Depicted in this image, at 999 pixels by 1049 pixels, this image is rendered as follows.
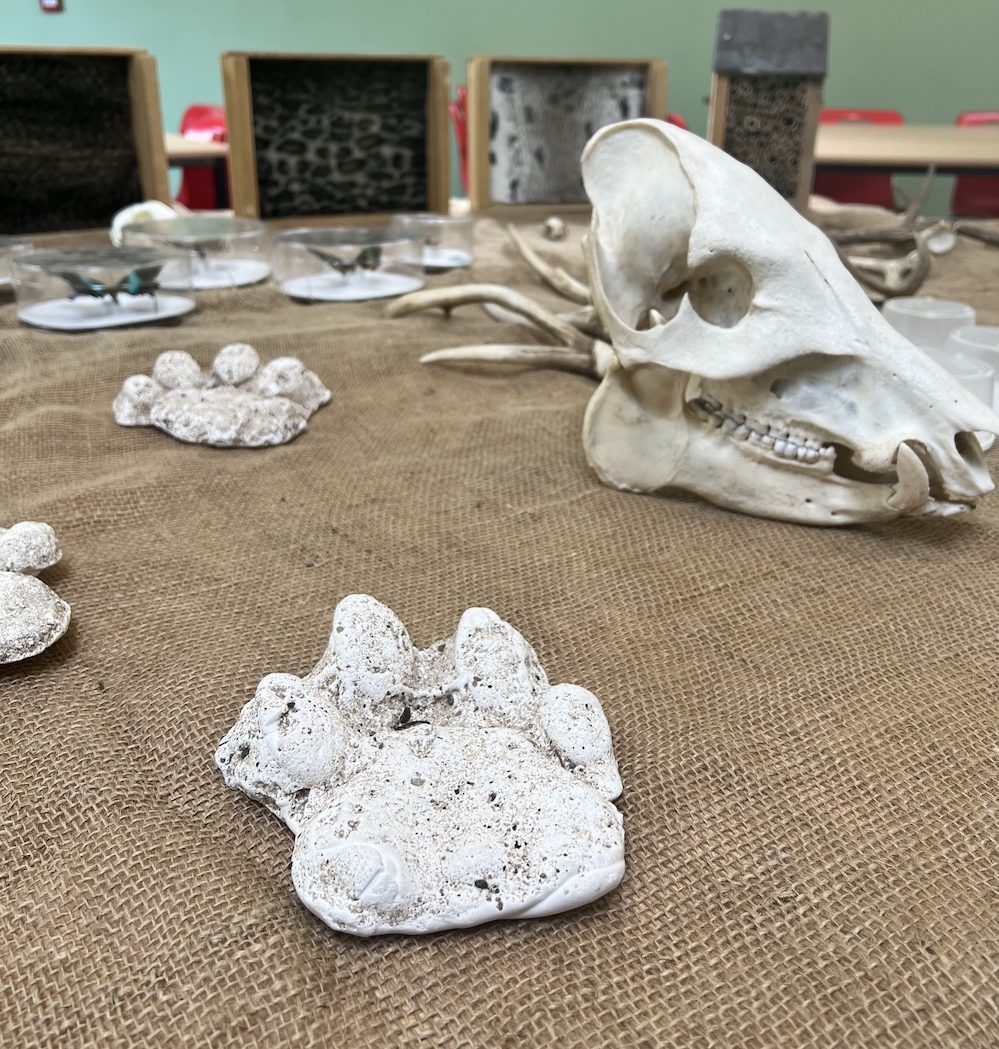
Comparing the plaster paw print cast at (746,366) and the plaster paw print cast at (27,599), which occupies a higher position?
the plaster paw print cast at (746,366)

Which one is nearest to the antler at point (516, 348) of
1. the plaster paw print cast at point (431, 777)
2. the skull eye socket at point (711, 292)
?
the skull eye socket at point (711, 292)

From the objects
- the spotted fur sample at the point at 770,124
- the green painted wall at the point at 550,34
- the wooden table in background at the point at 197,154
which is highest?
the green painted wall at the point at 550,34

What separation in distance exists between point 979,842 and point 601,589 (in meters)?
0.55

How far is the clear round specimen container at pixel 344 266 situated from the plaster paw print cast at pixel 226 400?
729 mm

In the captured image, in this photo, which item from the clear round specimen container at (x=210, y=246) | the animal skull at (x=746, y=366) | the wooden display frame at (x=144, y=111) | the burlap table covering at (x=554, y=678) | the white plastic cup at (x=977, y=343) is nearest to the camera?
the burlap table covering at (x=554, y=678)

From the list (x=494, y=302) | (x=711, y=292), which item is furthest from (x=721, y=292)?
(x=494, y=302)

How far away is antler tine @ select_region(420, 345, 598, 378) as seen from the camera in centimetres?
206

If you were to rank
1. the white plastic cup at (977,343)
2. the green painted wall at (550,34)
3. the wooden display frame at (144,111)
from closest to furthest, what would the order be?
the white plastic cup at (977,343) < the wooden display frame at (144,111) < the green painted wall at (550,34)

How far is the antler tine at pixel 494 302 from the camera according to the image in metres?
2.17

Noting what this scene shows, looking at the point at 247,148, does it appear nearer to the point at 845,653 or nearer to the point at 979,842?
the point at 845,653

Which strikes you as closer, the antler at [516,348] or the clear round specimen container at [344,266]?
the antler at [516,348]

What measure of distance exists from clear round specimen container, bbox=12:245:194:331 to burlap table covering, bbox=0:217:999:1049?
510 mm

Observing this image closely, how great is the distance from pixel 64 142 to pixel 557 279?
1.44m

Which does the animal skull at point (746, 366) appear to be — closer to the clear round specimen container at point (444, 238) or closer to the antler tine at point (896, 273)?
the antler tine at point (896, 273)
